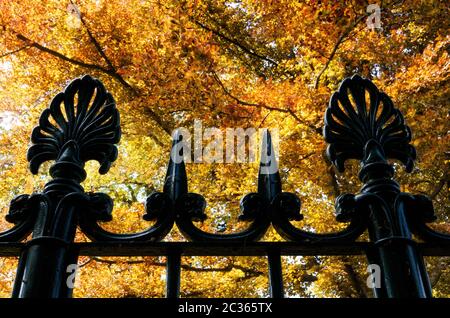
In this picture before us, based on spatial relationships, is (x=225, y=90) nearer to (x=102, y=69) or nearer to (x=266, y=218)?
(x=102, y=69)

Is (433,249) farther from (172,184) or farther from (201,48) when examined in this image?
(201,48)

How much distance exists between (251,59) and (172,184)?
31.9 feet

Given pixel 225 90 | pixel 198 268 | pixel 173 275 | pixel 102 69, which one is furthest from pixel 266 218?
pixel 102 69

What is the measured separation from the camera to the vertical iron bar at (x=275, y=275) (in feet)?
3.85

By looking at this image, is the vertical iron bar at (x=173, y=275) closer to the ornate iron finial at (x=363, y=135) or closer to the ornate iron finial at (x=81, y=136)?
the ornate iron finial at (x=81, y=136)

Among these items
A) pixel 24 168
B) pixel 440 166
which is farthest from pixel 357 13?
pixel 24 168

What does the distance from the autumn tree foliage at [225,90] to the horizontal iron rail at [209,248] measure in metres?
6.16

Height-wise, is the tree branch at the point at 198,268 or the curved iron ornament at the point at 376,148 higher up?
the tree branch at the point at 198,268

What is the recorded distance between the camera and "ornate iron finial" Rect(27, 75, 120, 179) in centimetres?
142

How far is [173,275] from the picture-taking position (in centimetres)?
121

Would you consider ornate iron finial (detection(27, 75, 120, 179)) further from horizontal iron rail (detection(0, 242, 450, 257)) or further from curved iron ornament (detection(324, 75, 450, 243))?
curved iron ornament (detection(324, 75, 450, 243))

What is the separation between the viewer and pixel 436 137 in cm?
765

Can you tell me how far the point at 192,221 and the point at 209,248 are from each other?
0.10m

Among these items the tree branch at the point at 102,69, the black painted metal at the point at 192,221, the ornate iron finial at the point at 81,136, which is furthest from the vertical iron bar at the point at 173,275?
the tree branch at the point at 102,69
